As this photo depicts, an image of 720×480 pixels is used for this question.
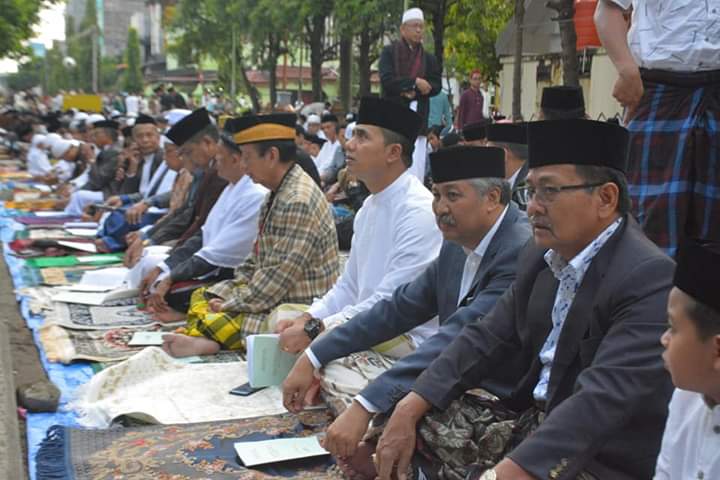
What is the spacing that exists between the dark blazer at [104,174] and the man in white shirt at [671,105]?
832 centimetres

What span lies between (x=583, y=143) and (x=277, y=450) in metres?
1.96

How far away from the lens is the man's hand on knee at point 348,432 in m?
3.13

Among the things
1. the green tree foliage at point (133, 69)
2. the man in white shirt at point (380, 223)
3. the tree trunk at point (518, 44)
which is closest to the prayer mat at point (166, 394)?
the man in white shirt at point (380, 223)

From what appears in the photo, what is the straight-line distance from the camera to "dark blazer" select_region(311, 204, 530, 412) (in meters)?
3.19

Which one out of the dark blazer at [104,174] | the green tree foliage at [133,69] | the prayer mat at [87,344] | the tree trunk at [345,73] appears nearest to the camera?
the prayer mat at [87,344]

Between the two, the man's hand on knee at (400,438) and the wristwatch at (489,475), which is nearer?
the wristwatch at (489,475)

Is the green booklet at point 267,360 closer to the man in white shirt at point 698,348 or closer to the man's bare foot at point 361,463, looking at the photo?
the man's bare foot at point 361,463

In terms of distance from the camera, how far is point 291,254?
518 cm

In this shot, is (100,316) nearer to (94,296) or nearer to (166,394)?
(94,296)

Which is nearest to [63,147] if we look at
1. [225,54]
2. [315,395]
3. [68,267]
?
[68,267]

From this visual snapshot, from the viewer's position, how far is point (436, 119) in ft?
31.7

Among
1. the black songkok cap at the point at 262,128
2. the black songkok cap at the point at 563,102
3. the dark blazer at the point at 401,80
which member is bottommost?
the black songkok cap at the point at 262,128

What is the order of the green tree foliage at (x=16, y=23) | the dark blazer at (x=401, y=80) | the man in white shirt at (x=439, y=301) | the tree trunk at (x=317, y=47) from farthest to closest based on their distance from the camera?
the tree trunk at (x=317, y=47) < the green tree foliage at (x=16, y=23) < the dark blazer at (x=401, y=80) < the man in white shirt at (x=439, y=301)

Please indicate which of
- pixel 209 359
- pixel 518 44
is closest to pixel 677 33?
pixel 209 359
